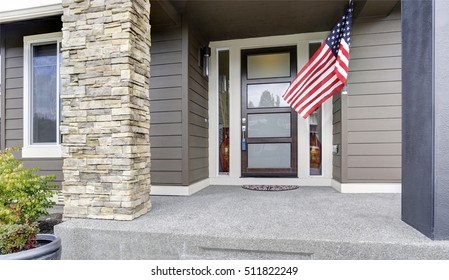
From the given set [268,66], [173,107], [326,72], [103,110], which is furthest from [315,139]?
[103,110]

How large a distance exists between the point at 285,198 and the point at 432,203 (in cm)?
165

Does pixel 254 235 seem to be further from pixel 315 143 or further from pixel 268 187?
pixel 315 143

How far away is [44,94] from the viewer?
13.6ft

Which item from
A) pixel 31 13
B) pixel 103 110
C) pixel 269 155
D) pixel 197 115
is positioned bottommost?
pixel 269 155

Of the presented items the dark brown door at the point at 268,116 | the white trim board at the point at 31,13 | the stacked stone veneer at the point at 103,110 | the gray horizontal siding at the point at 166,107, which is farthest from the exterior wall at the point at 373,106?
the white trim board at the point at 31,13

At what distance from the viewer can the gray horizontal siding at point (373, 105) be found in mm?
3586

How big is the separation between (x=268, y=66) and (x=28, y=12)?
3509mm

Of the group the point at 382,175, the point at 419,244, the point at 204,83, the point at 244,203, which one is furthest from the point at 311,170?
the point at 419,244

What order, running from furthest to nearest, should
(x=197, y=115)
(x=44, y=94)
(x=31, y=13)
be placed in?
(x=44, y=94)
(x=197, y=115)
(x=31, y=13)

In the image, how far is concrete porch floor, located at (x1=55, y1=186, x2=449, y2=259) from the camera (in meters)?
1.81

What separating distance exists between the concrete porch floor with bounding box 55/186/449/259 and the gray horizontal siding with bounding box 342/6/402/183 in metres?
0.97

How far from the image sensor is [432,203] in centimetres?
182

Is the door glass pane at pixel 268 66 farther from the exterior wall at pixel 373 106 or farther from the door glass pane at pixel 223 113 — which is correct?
the exterior wall at pixel 373 106
